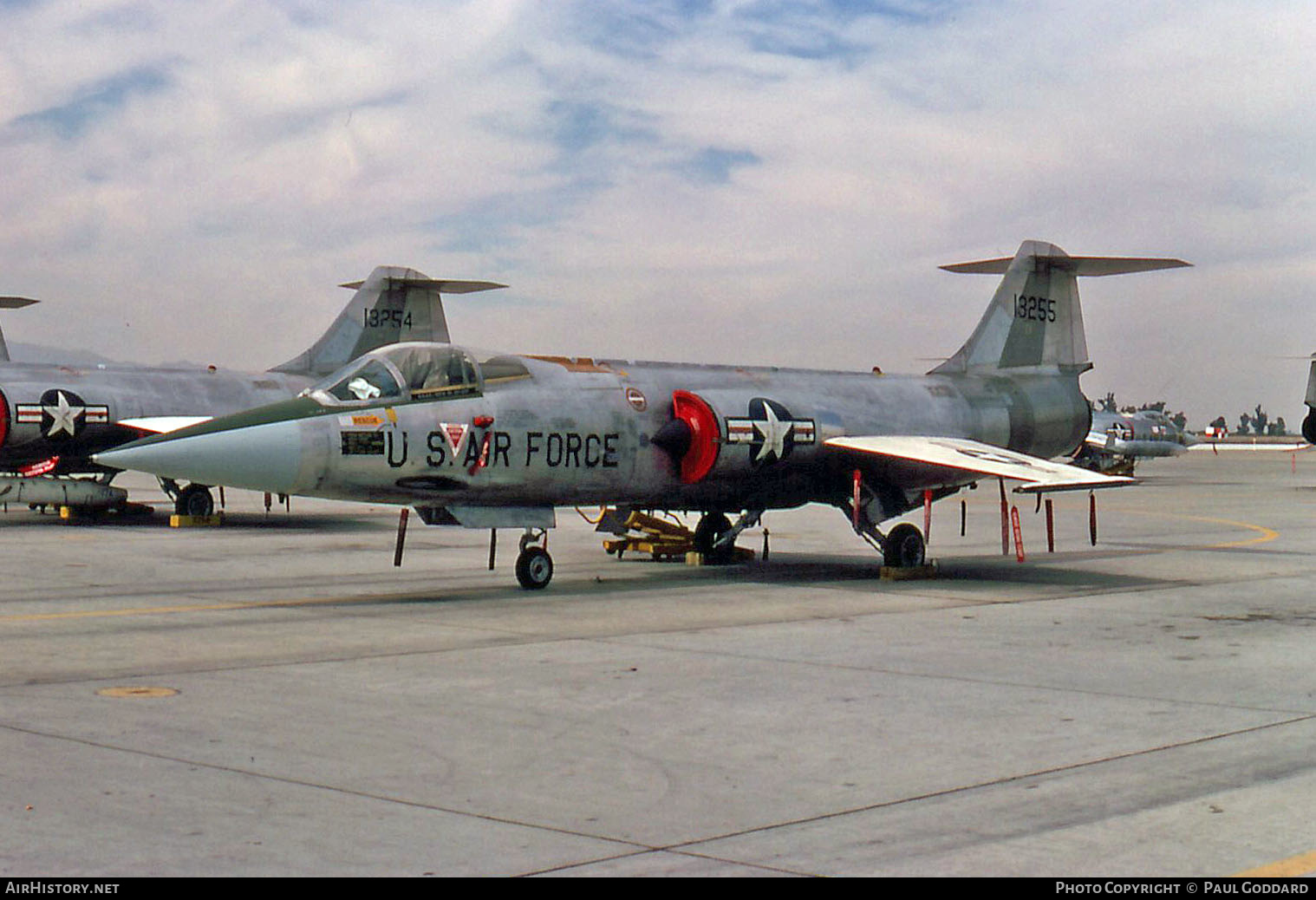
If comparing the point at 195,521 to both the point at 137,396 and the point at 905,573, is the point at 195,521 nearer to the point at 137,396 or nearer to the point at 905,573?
the point at 137,396

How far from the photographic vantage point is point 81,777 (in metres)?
6.80

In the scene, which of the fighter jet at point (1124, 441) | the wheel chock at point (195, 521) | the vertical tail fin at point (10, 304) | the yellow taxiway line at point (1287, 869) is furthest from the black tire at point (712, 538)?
the fighter jet at point (1124, 441)

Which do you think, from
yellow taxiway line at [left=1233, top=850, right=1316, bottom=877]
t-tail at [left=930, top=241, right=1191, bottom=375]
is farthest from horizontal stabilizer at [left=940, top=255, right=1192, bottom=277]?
yellow taxiway line at [left=1233, top=850, right=1316, bottom=877]

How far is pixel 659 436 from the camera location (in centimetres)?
1681

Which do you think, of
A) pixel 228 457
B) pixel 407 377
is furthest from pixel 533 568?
pixel 228 457

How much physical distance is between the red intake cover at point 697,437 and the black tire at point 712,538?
271 centimetres

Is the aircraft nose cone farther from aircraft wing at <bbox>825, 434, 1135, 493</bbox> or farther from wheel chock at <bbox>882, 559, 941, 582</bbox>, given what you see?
wheel chock at <bbox>882, 559, 941, 582</bbox>

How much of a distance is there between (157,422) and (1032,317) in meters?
15.5

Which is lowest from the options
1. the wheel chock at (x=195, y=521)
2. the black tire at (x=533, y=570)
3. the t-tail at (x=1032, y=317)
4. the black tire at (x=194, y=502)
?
the black tire at (x=533, y=570)

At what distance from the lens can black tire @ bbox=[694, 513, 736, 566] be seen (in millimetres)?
19688

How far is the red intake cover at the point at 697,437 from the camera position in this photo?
55.1 ft

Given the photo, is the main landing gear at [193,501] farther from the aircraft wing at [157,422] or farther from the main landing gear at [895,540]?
the main landing gear at [895,540]
